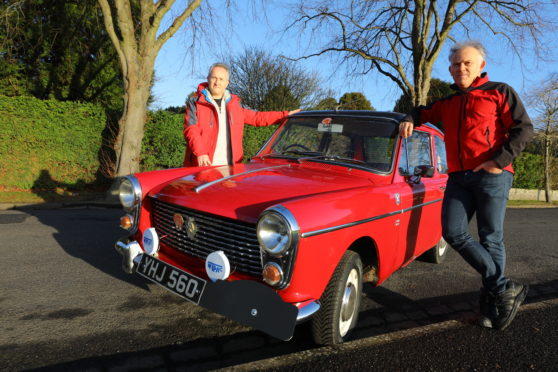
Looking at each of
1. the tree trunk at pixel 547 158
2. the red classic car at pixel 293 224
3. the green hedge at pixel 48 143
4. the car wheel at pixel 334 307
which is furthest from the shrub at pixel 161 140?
the tree trunk at pixel 547 158

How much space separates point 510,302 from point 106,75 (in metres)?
16.3

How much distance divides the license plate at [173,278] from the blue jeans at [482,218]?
189 cm

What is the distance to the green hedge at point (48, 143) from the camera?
9.48 metres

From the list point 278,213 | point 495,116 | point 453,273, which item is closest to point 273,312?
point 278,213

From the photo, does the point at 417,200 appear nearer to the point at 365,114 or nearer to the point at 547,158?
the point at 365,114

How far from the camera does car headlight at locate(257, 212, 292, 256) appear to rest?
219 centimetres

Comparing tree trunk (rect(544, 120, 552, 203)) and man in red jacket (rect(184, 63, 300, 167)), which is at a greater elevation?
man in red jacket (rect(184, 63, 300, 167))

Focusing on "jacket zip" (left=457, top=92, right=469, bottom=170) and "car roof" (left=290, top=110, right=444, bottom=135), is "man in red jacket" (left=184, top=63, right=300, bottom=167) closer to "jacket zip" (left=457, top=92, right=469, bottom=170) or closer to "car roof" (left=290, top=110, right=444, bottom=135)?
"car roof" (left=290, top=110, right=444, bottom=135)

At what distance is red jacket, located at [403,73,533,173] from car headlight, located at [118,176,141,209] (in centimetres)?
242

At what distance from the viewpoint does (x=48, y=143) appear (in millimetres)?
9789

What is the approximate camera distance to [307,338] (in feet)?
8.91

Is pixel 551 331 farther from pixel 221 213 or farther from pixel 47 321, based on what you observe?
pixel 47 321

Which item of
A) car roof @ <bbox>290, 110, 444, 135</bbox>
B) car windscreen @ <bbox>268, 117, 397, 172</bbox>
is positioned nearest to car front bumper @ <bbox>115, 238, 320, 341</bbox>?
car windscreen @ <bbox>268, 117, 397, 172</bbox>

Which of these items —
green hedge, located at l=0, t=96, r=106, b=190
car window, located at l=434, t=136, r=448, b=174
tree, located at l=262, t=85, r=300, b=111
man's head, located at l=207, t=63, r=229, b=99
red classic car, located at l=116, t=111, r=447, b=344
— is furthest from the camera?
tree, located at l=262, t=85, r=300, b=111
